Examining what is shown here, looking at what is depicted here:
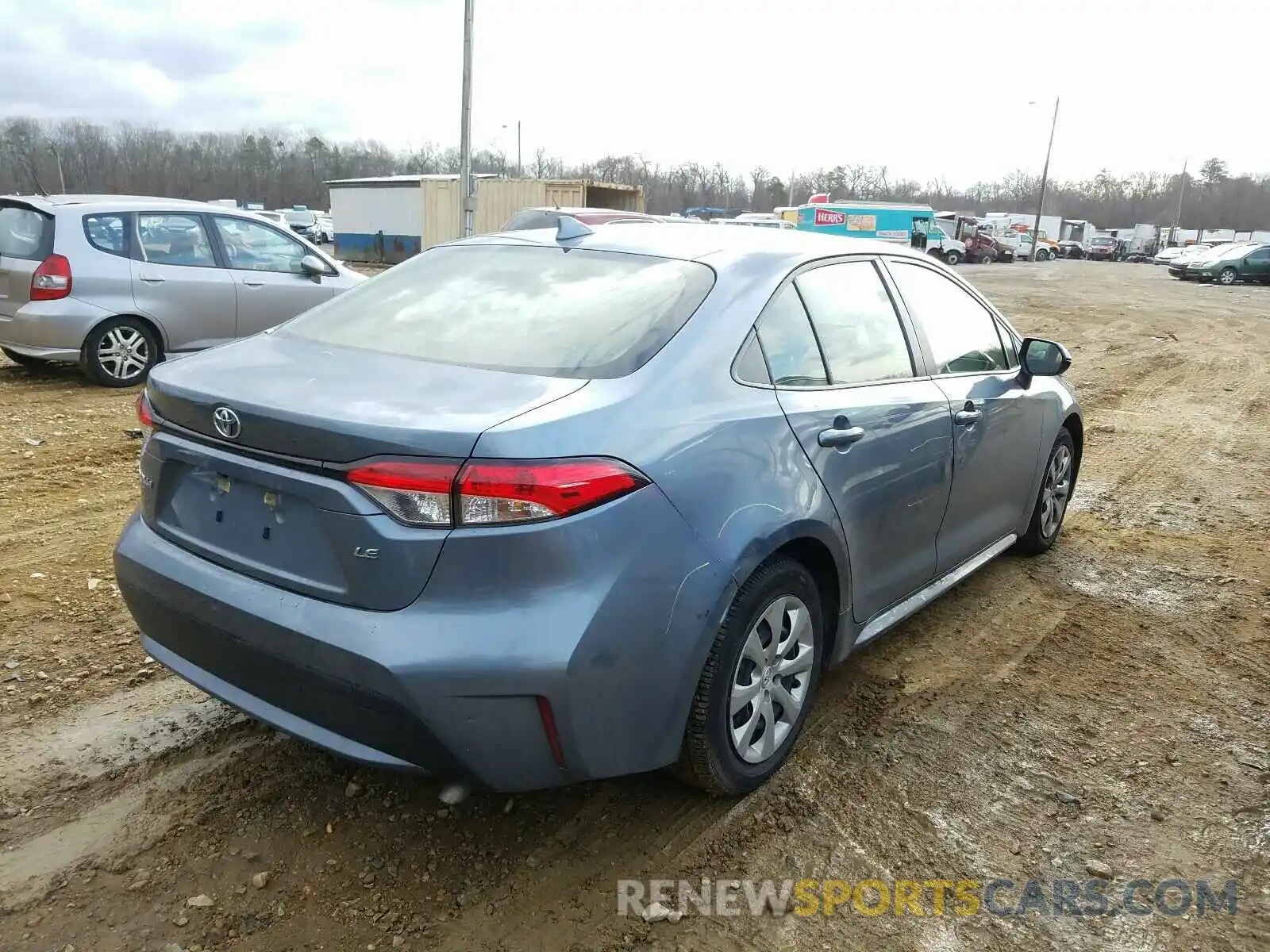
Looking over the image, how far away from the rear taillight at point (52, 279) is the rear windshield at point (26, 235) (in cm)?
9

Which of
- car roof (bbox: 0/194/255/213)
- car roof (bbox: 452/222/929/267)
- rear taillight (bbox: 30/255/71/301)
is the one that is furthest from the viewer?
car roof (bbox: 0/194/255/213)

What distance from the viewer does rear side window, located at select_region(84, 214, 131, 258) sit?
310 inches

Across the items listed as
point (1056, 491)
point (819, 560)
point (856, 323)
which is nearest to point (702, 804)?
point (819, 560)

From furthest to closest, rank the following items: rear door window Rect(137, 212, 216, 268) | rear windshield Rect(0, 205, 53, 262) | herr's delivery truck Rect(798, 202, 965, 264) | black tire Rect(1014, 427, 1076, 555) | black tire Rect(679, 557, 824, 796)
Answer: herr's delivery truck Rect(798, 202, 965, 264) → rear door window Rect(137, 212, 216, 268) → rear windshield Rect(0, 205, 53, 262) → black tire Rect(1014, 427, 1076, 555) → black tire Rect(679, 557, 824, 796)

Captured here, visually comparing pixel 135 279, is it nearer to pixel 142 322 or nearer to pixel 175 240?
pixel 142 322

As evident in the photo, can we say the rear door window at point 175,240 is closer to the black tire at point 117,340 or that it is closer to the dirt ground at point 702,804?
the black tire at point 117,340

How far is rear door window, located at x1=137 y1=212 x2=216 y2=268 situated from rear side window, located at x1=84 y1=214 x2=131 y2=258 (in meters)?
0.12

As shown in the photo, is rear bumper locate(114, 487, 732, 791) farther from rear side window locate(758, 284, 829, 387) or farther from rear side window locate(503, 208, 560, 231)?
rear side window locate(503, 208, 560, 231)

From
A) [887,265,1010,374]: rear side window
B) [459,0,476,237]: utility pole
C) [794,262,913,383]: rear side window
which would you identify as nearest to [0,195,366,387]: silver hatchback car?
[887,265,1010,374]: rear side window

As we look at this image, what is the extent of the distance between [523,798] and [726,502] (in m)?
1.12

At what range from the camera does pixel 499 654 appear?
2.13 metres

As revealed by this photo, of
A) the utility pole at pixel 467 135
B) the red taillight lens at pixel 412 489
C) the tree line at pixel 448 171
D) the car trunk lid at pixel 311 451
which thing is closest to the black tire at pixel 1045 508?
the car trunk lid at pixel 311 451

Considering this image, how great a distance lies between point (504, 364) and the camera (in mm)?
2570

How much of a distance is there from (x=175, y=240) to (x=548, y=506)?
752cm
